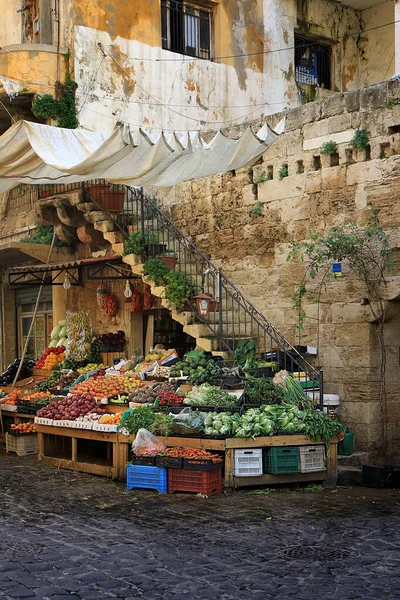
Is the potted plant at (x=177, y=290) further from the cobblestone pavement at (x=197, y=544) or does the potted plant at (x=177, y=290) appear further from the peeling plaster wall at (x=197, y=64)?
the peeling plaster wall at (x=197, y=64)

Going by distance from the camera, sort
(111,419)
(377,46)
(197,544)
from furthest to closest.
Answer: (377,46)
(111,419)
(197,544)

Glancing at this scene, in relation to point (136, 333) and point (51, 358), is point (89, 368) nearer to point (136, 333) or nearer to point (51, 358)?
point (136, 333)

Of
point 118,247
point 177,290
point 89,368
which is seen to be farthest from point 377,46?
point 89,368

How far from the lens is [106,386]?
11547 mm

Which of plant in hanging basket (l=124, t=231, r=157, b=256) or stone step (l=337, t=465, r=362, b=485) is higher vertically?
plant in hanging basket (l=124, t=231, r=157, b=256)

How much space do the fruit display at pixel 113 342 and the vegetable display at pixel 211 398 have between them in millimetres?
4567

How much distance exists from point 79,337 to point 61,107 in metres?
4.66

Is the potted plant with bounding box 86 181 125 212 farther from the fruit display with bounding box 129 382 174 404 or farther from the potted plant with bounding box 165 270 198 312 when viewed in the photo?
the fruit display with bounding box 129 382 174 404

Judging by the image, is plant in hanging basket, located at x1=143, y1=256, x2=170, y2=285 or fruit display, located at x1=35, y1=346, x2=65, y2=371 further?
fruit display, located at x1=35, y1=346, x2=65, y2=371

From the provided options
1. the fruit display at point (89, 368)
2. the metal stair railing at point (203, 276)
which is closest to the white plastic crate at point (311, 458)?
the metal stair railing at point (203, 276)

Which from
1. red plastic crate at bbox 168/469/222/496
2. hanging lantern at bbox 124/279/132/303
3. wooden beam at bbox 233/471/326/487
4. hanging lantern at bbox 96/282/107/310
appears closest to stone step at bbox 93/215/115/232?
hanging lantern at bbox 124/279/132/303

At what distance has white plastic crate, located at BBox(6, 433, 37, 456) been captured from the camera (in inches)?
488

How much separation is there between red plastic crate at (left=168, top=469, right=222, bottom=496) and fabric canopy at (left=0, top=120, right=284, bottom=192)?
3.87 meters

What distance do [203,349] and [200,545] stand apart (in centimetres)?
540
